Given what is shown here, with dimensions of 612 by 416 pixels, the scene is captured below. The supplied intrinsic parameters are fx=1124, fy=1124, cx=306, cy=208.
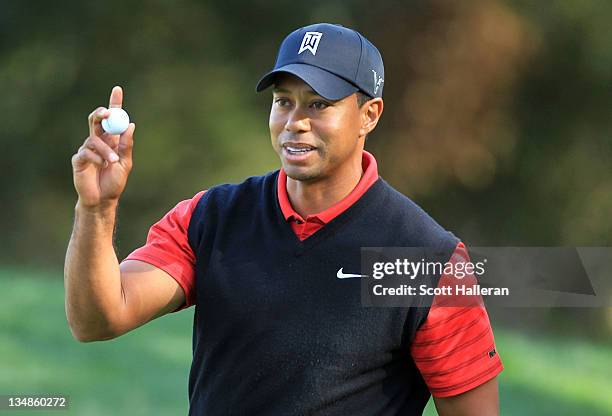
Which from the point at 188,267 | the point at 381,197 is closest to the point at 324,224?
the point at 381,197

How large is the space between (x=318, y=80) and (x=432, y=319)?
0.63 meters

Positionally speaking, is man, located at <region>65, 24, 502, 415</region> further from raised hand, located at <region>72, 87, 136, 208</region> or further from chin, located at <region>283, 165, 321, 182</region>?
raised hand, located at <region>72, 87, 136, 208</region>

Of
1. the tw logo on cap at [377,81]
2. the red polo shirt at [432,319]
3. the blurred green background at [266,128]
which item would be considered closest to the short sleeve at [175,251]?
the red polo shirt at [432,319]

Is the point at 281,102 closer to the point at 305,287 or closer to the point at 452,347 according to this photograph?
the point at 305,287

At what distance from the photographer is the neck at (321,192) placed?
2.78m

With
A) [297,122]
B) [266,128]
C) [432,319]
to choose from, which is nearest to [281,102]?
[297,122]

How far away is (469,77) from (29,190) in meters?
3.21

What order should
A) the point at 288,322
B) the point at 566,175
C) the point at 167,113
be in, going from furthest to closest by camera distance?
1. the point at 167,113
2. the point at 566,175
3. the point at 288,322

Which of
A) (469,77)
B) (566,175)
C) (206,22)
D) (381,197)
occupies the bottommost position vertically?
(381,197)

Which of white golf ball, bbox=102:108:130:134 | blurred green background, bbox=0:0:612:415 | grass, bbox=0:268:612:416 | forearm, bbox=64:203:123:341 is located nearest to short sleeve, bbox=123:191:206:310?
forearm, bbox=64:203:123:341

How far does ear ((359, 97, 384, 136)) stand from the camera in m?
2.87

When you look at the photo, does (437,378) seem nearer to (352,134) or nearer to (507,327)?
(352,134)

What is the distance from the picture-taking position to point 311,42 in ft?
9.23

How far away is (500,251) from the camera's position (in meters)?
6.49
